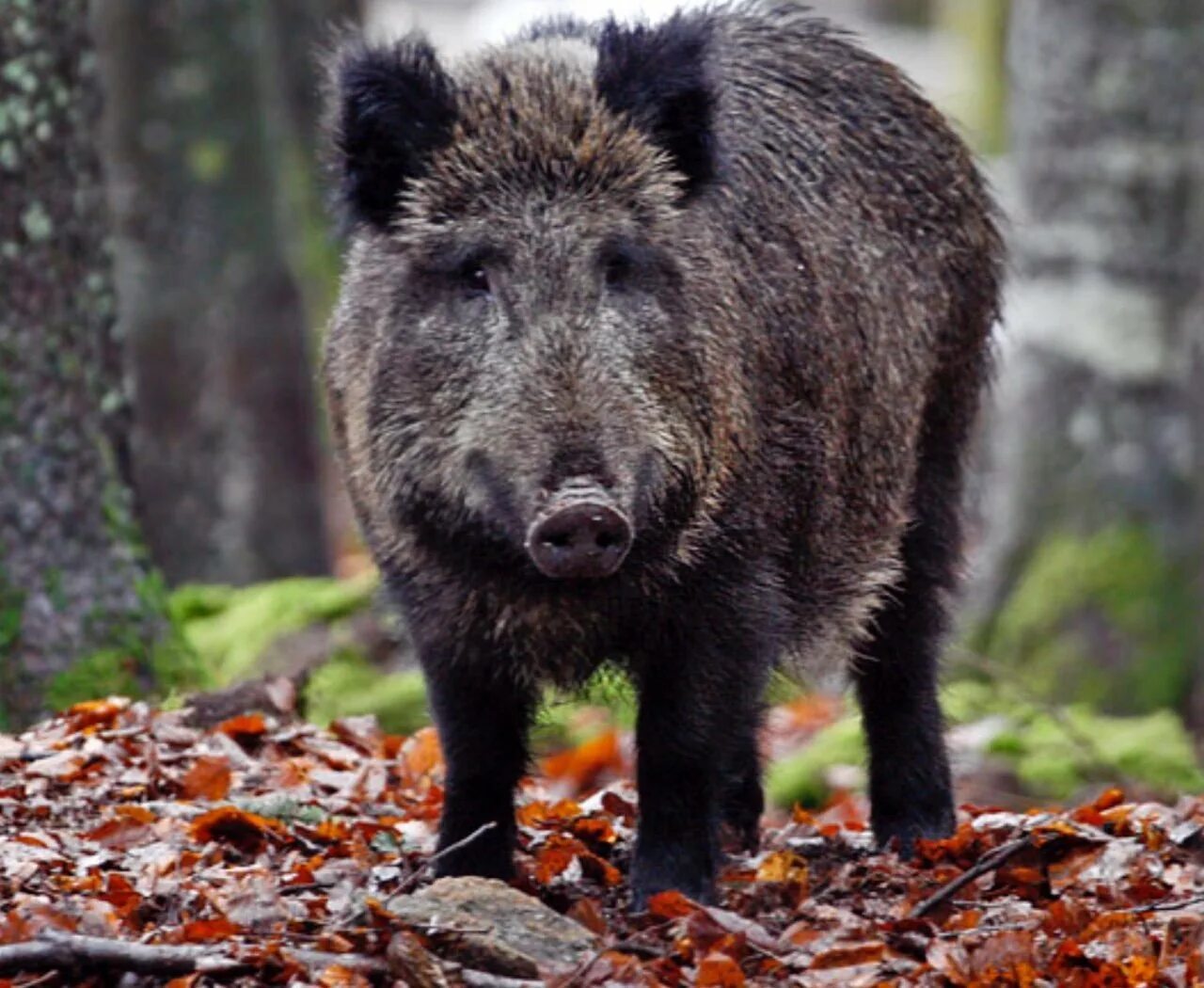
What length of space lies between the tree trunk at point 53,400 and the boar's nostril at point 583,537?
2.91 m

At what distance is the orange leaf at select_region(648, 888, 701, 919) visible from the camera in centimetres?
531

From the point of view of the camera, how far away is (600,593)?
5535mm

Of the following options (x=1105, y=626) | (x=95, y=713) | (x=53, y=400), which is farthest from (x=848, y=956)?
(x=1105, y=626)

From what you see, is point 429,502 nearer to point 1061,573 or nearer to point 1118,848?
point 1118,848

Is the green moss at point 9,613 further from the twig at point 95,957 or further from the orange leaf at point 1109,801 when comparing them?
the orange leaf at point 1109,801

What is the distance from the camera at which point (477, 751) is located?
19.1ft

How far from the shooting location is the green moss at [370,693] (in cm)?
920

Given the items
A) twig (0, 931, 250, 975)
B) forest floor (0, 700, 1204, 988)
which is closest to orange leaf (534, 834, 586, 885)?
forest floor (0, 700, 1204, 988)

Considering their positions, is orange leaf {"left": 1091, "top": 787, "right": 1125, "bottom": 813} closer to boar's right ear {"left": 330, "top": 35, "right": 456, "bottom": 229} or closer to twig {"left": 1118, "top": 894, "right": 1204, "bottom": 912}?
twig {"left": 1118, "top": 894, "right": 1204, "bottom": 912}

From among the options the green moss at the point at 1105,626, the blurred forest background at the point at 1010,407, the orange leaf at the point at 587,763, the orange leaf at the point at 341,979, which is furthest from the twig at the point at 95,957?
the green moss at the point at 1105,626

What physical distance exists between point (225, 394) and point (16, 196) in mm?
5272

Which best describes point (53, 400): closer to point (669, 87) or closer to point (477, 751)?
point (477, 751)

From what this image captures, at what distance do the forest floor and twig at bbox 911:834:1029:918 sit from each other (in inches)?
0.4

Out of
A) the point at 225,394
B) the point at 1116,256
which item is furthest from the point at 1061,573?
the point at 225,394
